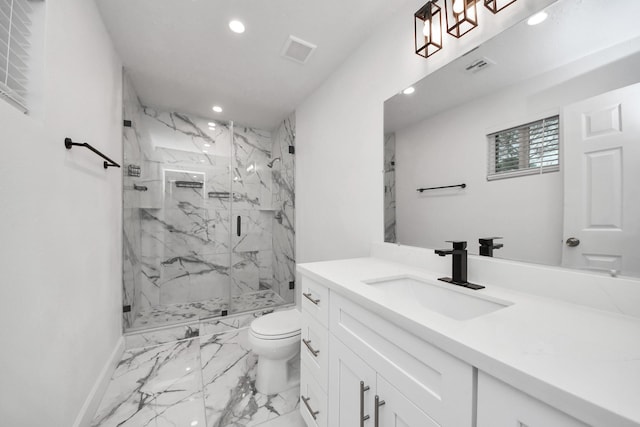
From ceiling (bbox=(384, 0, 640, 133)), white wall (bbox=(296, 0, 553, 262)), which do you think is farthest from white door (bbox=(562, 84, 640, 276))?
white wall (bbox=(296, 0, 553, 262))

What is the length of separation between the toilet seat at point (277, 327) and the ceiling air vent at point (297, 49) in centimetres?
200

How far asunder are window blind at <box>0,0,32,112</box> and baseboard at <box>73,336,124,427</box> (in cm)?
149

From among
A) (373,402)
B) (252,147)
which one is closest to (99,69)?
(252,147)

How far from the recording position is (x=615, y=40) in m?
0.73

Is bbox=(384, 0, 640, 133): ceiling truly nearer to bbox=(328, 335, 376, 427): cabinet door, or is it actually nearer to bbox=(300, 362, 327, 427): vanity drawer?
bbox=(328, 335, 376, 427): cabinet door

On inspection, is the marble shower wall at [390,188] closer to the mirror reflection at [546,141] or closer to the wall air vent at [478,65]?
the mirror reflection at [546,141]

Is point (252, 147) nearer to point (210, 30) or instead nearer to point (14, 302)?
point (210, 30)

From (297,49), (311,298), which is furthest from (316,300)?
(297,49)

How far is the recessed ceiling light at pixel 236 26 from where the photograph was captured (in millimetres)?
1579

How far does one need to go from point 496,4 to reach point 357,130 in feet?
3.12

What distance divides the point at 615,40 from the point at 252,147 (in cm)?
321

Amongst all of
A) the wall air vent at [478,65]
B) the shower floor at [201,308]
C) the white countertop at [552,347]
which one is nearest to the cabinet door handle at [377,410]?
the white countertop at [552,347]

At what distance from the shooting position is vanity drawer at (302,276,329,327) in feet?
3.51

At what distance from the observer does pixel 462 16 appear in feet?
3.62
